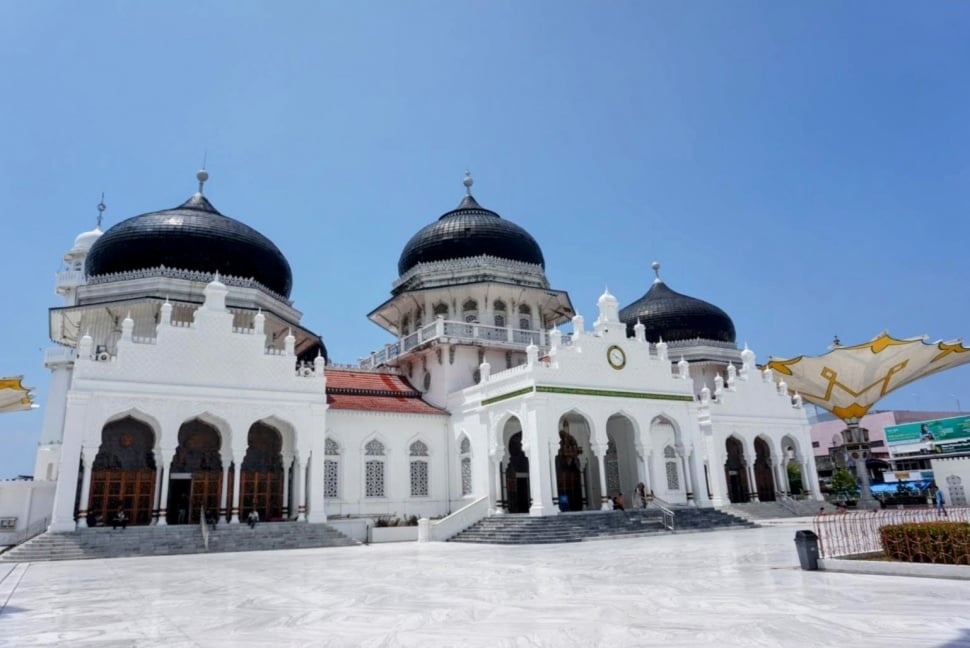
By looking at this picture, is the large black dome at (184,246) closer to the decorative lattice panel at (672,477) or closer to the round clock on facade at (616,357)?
the round clock on facade at (616,357)

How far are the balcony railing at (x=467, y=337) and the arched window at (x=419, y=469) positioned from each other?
4.62m

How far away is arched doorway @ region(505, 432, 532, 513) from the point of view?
26.8m

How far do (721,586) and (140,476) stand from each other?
63.3ft

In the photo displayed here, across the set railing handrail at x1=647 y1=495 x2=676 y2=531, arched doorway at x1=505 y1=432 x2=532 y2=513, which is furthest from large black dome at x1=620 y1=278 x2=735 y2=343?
railing handrail at x1=647 y1=495 x2=676 y2=531

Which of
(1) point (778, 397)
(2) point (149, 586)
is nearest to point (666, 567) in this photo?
(2) point (149, 586)

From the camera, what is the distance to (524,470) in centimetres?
2752

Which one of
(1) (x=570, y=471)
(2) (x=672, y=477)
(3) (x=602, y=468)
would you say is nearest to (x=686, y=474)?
(2) (x=672, y=477)

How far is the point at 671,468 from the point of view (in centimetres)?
2986

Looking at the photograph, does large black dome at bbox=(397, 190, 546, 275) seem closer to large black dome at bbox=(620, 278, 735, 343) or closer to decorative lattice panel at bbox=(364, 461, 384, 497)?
large black dome at bbox=(620, 278, 735, 343)

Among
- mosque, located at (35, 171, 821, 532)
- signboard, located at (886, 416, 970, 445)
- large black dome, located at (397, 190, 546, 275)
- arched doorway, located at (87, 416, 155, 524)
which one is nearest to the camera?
arched doorway, located at (87, 416, 155, 524)

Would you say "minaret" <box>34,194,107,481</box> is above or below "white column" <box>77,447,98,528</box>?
above

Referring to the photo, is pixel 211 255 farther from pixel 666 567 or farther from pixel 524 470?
pixel 666 567

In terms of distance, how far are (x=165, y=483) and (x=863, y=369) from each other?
32.9m

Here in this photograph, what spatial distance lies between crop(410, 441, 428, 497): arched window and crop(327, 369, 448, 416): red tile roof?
146 centimetres
